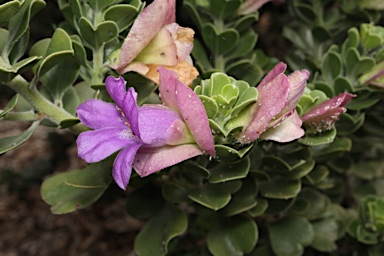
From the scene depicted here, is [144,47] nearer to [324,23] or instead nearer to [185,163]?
[185,163]

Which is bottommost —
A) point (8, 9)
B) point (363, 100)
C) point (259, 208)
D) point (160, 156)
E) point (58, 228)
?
point (58, 228)

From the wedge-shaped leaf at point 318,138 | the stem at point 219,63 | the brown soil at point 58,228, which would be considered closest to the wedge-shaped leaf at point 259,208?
the wedge-shaped leaf at point 318,138

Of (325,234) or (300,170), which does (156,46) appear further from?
(325,234)

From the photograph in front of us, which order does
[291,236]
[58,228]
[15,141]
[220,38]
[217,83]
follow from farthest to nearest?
[58,228]
[291,236]
[220,38]
[15,141]
[217,83]

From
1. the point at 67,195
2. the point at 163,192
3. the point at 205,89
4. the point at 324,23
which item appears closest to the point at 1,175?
the point at 67,195

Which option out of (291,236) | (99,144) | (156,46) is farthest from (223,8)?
(291,236)

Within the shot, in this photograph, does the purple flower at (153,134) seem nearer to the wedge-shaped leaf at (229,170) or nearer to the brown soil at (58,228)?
the wedge-shaped leaf at (229,170)
